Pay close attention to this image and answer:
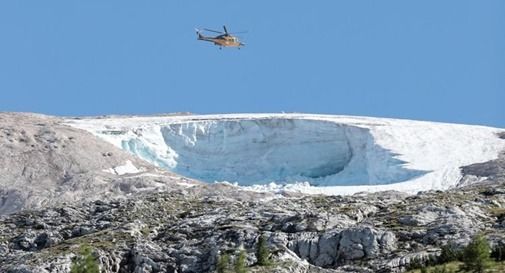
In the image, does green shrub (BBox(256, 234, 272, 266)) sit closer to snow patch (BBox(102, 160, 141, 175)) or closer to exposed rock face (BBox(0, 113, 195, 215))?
exposed rock face (BBox(0, 113, 195, 215))

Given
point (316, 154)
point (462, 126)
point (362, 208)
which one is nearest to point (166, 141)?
point (316, 154)

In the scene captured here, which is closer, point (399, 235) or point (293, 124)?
point (399, 235)

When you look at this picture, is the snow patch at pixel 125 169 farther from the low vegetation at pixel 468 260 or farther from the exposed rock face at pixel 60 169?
the low vegetation at pixel 468 260

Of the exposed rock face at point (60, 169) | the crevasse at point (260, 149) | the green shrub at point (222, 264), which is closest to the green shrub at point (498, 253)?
the green shrub at point (222, 264)

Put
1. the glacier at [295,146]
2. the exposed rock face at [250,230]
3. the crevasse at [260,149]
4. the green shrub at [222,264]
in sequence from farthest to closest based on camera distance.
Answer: the crevasse at [260,149] < the glacier at [295,146] < the exposed rock face at [250,230] < the green shrub at [222,264]

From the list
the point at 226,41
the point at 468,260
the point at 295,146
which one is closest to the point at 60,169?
the point at 226,41

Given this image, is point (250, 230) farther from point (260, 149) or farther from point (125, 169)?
point (260, 149)

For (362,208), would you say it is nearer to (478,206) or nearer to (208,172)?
(478,206)
